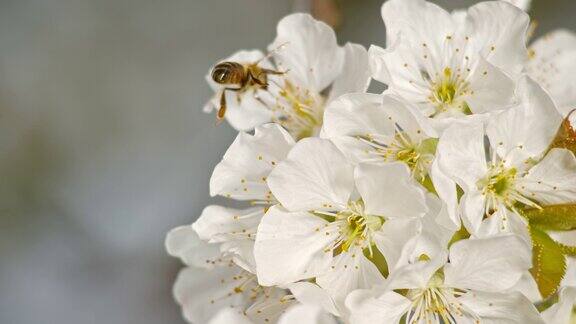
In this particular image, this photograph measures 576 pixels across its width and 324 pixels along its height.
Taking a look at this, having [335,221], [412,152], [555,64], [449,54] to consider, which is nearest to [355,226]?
[335,221]

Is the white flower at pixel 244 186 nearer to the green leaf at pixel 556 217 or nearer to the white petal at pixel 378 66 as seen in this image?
the white petal at pixel 378 66

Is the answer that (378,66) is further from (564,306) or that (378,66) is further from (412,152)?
(564,306)

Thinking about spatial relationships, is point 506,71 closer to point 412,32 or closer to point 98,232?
point 412,32

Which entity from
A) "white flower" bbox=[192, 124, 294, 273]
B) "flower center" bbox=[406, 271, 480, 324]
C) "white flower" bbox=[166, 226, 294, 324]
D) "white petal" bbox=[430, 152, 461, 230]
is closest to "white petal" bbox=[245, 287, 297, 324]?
"white flower" bbox=[166, 226, 294, 324]

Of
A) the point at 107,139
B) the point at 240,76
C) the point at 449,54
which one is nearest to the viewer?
the point at 449,54

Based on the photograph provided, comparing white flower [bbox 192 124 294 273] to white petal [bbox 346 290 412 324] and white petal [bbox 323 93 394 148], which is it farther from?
white petal [bbox 346 290 412 324]
